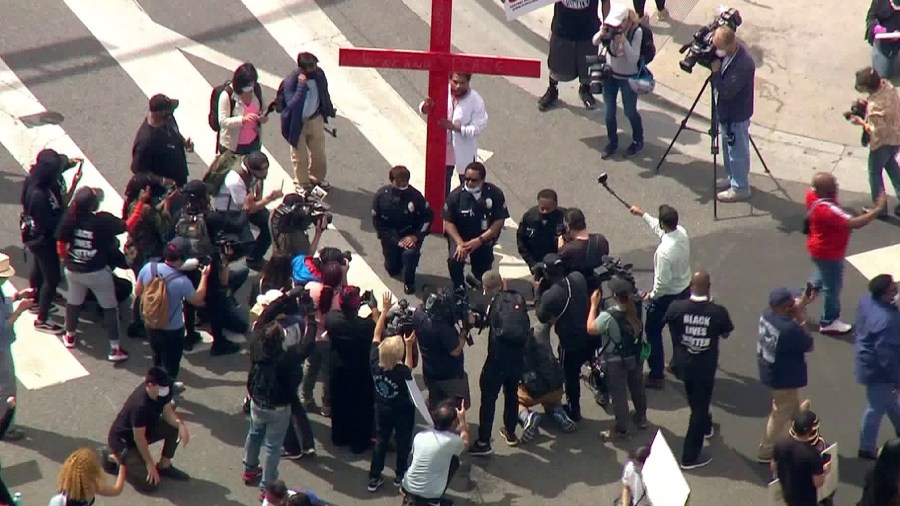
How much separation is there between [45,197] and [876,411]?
24.4ft

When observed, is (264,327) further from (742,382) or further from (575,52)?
(575,52)

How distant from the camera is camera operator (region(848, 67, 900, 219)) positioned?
15.8m

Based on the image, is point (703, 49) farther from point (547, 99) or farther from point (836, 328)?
point (836, 328)

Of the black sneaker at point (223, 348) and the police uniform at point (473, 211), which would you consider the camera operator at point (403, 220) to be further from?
the black sneaker at point (223, 348)

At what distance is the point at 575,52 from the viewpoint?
1800 cm

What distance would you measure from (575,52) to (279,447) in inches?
279

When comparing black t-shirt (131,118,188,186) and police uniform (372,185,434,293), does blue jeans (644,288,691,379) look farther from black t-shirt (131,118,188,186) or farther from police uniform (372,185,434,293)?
black t-shirt (131,118,188,186)

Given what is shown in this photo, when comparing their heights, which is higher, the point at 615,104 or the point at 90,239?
the point at 90,239

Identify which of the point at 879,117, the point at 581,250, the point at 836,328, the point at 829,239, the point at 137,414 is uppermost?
the point at 879,117

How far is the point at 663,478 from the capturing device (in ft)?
37.6

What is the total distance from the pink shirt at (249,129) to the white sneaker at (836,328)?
5.97m

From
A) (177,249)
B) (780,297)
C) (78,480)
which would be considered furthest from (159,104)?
(780,297)

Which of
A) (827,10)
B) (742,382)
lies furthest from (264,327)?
(827,10)

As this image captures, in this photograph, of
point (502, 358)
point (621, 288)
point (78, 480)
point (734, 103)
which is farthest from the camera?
point (734, 103)
